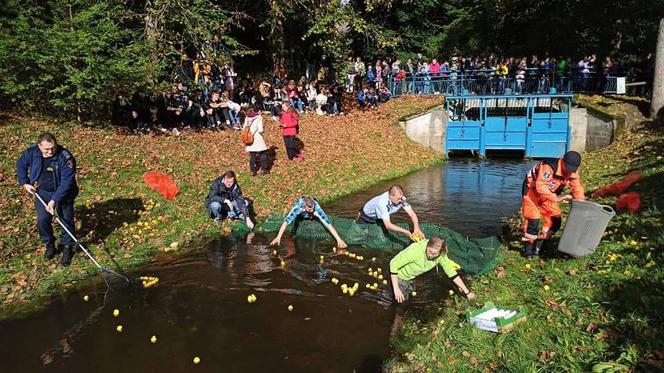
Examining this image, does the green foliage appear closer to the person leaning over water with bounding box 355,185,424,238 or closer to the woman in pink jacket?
the woman in pink jacket

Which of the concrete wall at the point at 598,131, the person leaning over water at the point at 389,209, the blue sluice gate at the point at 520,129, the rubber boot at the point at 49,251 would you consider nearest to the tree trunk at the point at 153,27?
the rubber boot at the point at 49,251

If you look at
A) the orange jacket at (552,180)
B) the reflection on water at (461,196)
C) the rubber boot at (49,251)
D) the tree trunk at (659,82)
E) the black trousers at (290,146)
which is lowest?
the reflection on water at (461,196)

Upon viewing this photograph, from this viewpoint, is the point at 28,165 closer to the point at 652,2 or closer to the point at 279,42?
the point at 279,42

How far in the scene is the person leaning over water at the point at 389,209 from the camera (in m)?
8.38

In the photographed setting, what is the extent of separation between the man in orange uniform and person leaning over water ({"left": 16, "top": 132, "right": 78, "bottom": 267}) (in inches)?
295

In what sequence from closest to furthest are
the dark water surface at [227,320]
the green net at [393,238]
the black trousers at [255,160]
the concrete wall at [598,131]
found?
1. the dark water surface at [227,320]
2. the green net at [393,238]
3. the black trousers at [255,160]
4. the concrete wall at [598,131]

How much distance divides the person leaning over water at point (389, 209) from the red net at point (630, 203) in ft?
12.4

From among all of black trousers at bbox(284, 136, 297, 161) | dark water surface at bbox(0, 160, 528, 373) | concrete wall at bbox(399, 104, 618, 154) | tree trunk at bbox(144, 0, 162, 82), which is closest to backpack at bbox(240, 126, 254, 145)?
black trousers at bbox(284, 136, 297, 161)

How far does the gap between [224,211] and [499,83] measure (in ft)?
60.0

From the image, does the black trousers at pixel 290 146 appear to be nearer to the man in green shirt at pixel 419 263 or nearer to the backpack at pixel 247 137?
the backpack at pixel 247 137

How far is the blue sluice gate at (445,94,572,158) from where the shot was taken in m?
21.7

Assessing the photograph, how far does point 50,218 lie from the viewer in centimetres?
840

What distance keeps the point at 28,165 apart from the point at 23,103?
9.24 m

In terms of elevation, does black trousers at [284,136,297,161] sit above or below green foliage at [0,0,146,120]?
below
